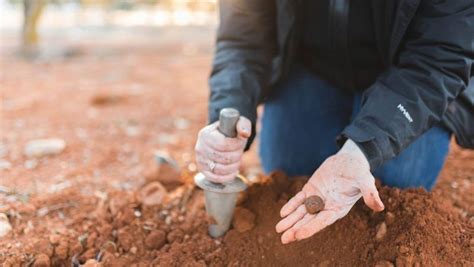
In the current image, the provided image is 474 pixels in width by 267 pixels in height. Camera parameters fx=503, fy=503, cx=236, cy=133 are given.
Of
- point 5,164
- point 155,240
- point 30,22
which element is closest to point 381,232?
point 155,240

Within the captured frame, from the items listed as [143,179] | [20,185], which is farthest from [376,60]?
[20,185]

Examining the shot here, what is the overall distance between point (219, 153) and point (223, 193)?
157mm

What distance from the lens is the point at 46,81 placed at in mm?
5578

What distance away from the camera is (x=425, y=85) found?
166 centimetres

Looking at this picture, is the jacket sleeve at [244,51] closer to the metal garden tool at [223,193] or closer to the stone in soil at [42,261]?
the metal garden tool at [223,193]

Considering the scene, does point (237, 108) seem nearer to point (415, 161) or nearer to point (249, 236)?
point (249, 236)

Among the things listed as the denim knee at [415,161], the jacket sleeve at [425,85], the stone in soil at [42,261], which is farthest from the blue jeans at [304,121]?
the stone in soil at [42,261]

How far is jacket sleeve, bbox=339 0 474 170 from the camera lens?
1610 millimetres

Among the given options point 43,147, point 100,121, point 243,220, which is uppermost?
point 243,220

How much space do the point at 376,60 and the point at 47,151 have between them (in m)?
2.10

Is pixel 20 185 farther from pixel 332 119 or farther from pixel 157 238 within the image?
pixel 332 119

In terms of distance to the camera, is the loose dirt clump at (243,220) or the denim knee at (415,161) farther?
the denim knee at (415,161)

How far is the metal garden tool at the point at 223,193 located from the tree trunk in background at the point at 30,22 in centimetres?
628

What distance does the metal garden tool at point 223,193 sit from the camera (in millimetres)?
1756
